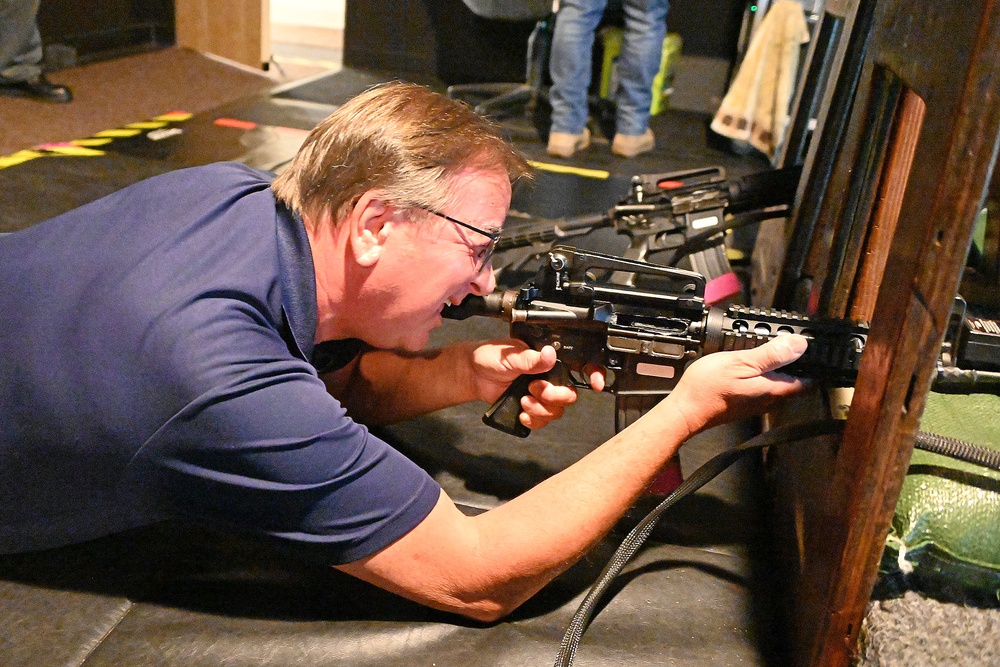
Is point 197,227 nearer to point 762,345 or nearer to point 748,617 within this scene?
point 762,345

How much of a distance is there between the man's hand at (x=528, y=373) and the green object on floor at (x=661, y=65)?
3.40 metres

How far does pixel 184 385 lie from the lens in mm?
964

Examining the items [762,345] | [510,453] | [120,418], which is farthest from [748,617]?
[120,418]

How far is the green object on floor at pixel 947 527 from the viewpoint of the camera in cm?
111

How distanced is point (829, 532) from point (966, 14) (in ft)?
1.99

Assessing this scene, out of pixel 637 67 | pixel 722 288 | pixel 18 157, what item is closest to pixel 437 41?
pixel 637 67

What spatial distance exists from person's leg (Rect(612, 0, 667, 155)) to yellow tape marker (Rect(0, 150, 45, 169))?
2472mm

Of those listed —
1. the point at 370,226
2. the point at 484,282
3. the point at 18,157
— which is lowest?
the point at 18,157

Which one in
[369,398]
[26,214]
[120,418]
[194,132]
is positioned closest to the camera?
[120,418]

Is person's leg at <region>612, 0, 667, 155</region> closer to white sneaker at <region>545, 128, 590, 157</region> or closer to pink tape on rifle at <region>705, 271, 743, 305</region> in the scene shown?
white sneaker at <region>545, 128, 590, 157</region>

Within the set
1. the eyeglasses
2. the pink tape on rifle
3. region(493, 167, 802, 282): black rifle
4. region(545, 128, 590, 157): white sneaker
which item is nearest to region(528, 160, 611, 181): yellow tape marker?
region(545, 128, 590, 157): white sneaker

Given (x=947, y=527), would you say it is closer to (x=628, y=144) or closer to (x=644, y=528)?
(x=644, y=528)

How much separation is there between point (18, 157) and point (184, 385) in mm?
2695

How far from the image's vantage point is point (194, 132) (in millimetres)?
3746
